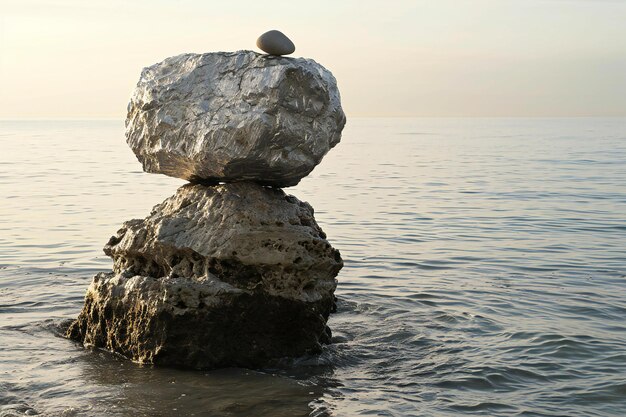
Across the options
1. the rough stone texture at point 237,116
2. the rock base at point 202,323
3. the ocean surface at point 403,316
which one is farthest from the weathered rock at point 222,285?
the rough stone texture at point 237,116

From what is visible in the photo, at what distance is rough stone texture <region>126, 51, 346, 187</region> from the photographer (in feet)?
29.2

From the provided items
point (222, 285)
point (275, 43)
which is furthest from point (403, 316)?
point (275, 43)

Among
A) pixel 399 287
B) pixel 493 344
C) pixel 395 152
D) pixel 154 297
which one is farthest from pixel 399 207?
pixel 395 152

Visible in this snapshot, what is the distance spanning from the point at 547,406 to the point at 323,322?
2580 mm

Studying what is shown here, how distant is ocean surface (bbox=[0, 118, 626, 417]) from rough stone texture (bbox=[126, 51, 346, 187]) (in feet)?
7.18

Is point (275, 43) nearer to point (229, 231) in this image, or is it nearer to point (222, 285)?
point (229, 231)

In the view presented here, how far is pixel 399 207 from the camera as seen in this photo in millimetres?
22484

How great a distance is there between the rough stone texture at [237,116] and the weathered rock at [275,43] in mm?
122

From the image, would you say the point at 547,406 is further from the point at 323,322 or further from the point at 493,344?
the point at 323,322

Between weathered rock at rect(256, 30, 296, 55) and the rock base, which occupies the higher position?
weathered rock at rect(256, 30, 296, 55)

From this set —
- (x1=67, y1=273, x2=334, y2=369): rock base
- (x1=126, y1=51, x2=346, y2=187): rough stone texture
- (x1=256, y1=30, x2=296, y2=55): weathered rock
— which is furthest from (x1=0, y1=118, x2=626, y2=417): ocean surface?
(x1=256, y1=30, x2=296, y2=55): weathered rock

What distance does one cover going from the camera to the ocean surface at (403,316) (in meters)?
8.18

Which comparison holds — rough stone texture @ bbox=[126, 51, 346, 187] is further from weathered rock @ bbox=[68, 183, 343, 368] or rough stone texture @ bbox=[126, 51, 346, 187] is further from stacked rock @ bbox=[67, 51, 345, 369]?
weathered rock @ bbox=[68, 183, 343, 368]

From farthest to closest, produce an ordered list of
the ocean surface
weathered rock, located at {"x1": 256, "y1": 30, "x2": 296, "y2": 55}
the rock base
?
weathered rock, located at {"x1": 256, "y1": 30, "x2": 296, "y2": 55}, the rock base, the ocean surface
